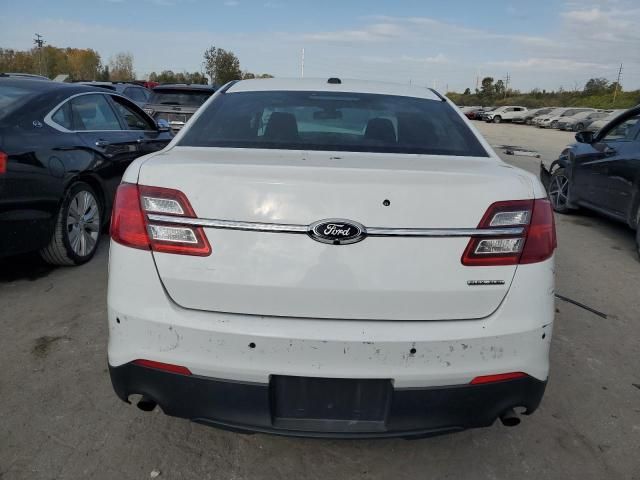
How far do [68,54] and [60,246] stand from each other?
101471 millimetres

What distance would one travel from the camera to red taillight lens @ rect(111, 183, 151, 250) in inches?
75.6

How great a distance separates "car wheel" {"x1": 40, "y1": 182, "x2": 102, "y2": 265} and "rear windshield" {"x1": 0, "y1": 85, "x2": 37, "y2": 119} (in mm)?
728

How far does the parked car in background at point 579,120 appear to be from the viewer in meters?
37.2

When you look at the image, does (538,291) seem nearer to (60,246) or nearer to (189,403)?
(189,403)

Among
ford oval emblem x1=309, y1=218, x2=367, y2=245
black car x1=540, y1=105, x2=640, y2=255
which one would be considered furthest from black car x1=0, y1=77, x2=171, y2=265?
black car x1=540, y1=105, x2=640, y2=255

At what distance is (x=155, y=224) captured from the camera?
1.90 metres

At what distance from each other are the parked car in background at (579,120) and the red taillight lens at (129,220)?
129 ft

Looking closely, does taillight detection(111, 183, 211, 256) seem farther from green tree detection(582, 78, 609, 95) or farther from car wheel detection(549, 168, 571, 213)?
green tree detection(582, 78, 609, 95)

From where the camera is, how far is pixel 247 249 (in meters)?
1.84

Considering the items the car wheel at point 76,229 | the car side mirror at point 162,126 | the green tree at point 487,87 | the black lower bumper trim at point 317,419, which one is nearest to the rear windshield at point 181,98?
the car side mirror at point 162,126

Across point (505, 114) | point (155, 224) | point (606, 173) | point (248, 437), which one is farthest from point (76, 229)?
point (505, 114)

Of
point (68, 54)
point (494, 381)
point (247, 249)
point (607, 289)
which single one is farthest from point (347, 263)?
point (68, 54)

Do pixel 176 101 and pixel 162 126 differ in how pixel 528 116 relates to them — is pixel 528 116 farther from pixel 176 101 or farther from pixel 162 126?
pixel 162 126

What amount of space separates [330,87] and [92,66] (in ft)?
294
